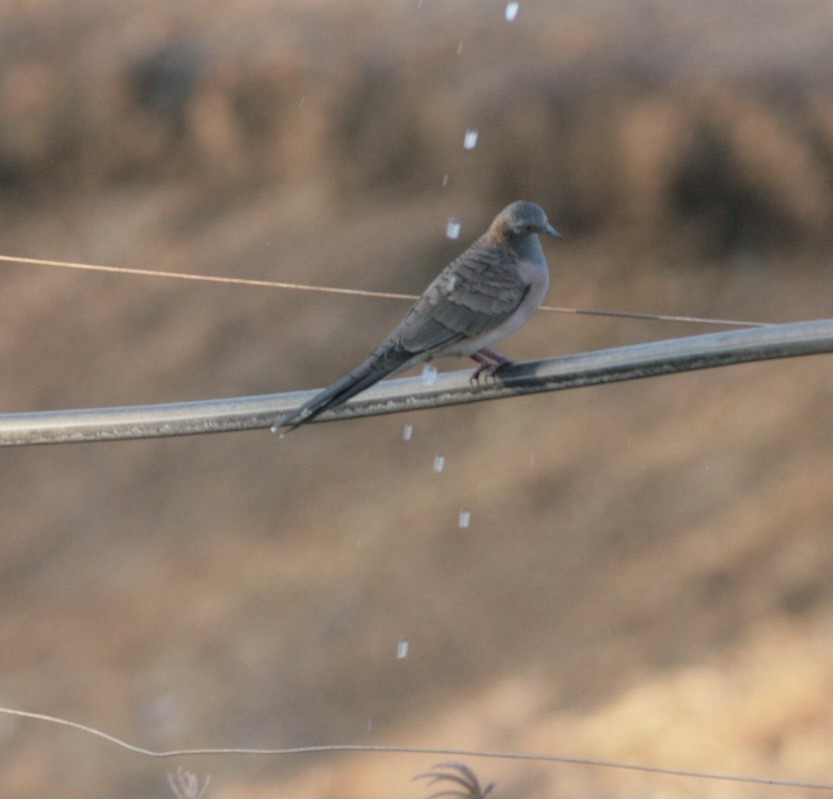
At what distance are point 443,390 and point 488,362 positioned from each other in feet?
2.28

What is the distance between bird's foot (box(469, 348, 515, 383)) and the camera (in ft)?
9.34

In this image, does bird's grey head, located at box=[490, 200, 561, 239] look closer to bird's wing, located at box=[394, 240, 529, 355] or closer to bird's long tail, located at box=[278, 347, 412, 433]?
bird's wing, located at box=[394, 240, 529, 355]

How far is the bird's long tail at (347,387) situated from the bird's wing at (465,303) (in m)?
0.15

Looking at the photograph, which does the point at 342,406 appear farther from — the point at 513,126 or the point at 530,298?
the point at 513,126

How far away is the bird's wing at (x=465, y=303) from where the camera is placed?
126 inches

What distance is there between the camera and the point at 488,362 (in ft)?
10.8

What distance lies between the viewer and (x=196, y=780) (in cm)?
722

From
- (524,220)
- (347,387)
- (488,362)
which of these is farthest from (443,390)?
(524,220)

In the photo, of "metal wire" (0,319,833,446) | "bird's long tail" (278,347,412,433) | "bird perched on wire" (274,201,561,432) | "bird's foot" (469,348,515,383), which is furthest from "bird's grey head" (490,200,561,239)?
"metal wire" (0,319,833,446)

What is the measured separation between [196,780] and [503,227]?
4687 millimetres

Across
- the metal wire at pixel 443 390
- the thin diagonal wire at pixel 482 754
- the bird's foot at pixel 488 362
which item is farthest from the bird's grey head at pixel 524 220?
the thin diagonal wire at pixel 482 754

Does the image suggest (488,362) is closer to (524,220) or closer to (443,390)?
(524,220)

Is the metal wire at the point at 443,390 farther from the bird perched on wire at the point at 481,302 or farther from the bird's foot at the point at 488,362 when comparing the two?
the bird perched on wire at the point at 481,302

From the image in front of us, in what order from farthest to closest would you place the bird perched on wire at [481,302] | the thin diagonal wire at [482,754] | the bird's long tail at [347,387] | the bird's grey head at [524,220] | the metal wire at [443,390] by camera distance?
the thin diagonal wire at [482,754]
the bird's grey head at [524,220]
the bird perched on wire at [481,302]
the bird's long tail at [347,387]
the metal wire at [443,390]
